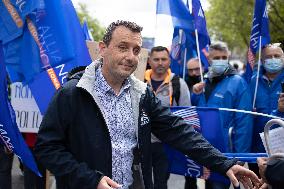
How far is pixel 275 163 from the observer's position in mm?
2455

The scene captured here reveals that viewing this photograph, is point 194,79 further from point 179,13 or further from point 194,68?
point 179,13

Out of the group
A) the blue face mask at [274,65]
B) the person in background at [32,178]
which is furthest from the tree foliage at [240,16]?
the person in background at [32,178]

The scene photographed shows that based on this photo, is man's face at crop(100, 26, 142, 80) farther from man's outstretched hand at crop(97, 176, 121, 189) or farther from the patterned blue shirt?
man's outstretched hand at crop(97, 176, 121, 189)

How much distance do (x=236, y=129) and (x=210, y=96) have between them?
19.6 inches

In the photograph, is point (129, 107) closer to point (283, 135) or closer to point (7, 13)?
point (283, 135)

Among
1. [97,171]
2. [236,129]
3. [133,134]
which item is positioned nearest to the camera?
[97,171]

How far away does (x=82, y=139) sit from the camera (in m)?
2.78

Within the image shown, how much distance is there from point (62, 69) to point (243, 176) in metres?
2.07

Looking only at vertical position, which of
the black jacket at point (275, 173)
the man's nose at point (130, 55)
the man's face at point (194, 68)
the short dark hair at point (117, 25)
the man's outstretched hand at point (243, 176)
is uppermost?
the short dark hair at point (117, 25)

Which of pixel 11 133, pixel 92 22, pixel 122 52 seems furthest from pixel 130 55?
pixel 92 22

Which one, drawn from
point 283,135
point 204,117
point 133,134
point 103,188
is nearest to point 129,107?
point 133,134

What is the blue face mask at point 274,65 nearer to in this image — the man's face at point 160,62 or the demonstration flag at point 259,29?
the demonstration flag at point 259,29

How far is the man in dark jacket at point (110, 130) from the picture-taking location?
2.74 meters

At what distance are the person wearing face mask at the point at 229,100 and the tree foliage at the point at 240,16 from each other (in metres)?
17.4
